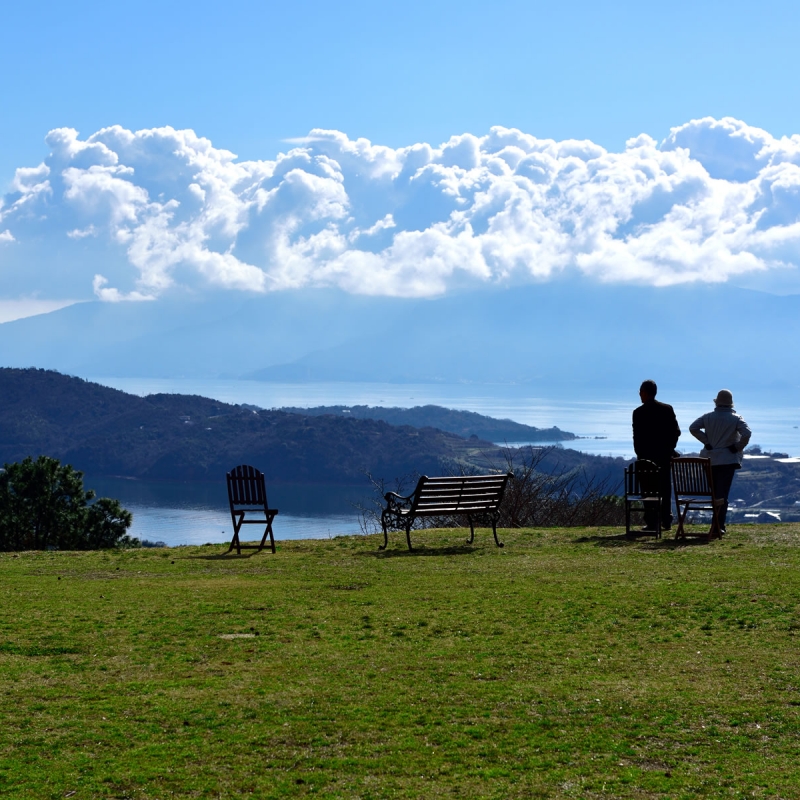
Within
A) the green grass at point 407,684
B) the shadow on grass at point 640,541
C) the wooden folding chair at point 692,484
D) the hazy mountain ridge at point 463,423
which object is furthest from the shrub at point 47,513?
the hazy mountain ridge at point 463,423

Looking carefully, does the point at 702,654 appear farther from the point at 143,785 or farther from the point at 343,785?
the point at 143,785

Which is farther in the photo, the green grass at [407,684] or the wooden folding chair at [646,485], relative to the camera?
the wooden folding chair at [646,485]

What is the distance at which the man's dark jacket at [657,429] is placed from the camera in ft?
45.8

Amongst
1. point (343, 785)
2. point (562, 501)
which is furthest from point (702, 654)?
point (562, 501)

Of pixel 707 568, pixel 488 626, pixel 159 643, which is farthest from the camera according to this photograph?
pixel 707 568

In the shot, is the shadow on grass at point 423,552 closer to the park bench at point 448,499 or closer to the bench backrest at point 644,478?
the park bench at point 448,499

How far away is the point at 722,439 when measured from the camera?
13703 mm

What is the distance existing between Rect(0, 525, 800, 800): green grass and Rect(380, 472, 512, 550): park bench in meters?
2.09

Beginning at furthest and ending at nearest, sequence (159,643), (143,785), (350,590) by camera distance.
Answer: (350,590) < (159,643) < (143,785)

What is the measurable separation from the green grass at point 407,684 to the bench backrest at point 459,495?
7.08 ft

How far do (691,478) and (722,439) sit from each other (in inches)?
27.0

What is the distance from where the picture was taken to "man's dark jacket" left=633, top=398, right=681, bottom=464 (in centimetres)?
1396

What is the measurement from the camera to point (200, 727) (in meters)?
5.30

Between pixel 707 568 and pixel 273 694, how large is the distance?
6.22 metres
